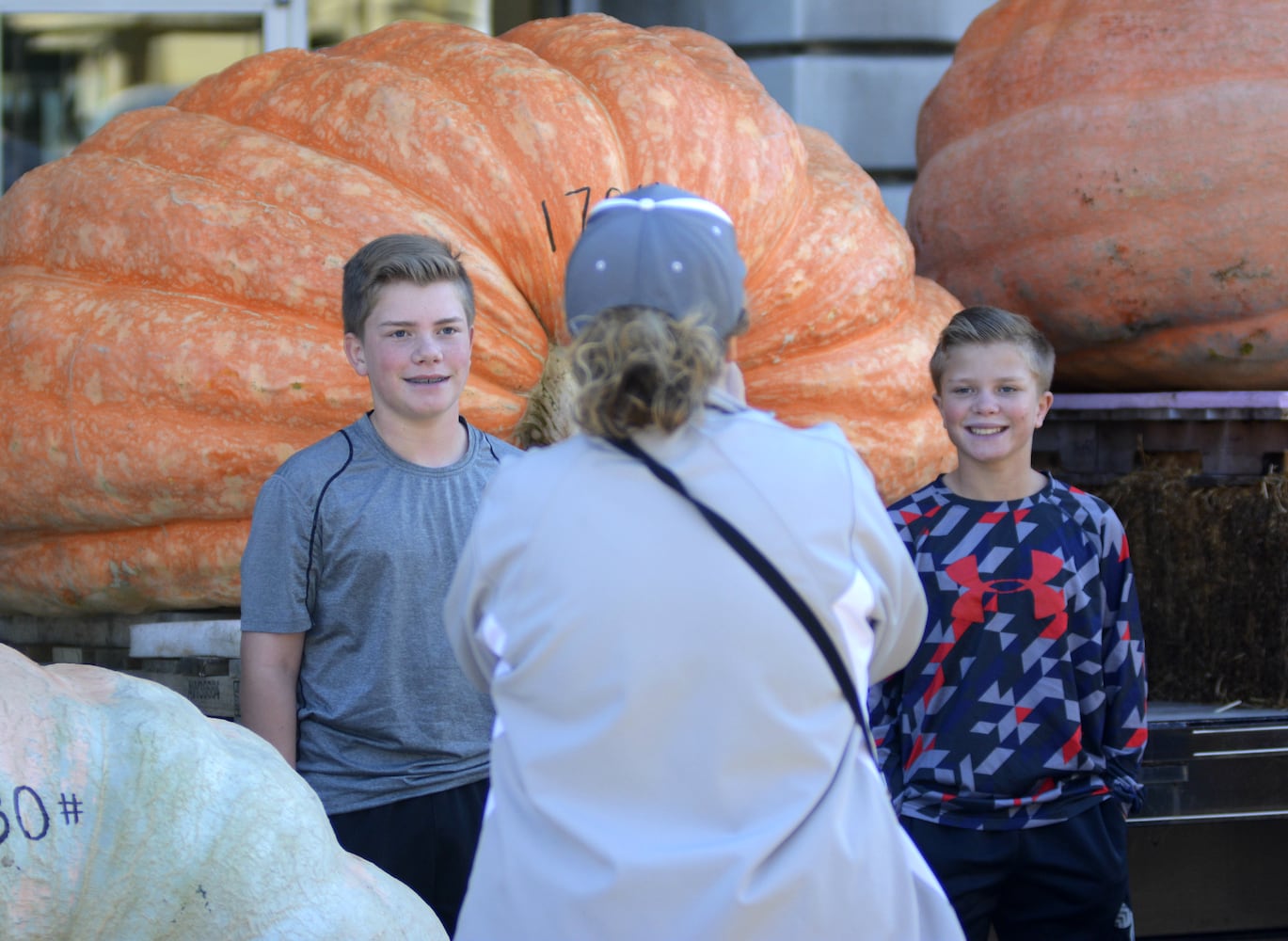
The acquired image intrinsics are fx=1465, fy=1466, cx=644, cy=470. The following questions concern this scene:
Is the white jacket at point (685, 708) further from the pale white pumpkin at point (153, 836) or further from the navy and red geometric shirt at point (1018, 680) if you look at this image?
the navy and red geometric shirt at point (1018, 680)

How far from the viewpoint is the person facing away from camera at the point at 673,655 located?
1.28m

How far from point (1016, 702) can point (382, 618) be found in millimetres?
988

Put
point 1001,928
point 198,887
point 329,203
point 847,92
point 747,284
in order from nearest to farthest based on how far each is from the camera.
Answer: point 198,887
point 1001,928
point 329,203
point 747,284
point 847,92

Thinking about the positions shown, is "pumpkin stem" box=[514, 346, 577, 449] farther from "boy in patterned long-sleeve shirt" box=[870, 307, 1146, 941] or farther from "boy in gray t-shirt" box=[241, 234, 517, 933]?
"boy in patterned long-sleeve shirt" box=[870, 307, 1146, 941]

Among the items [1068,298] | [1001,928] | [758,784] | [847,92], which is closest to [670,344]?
[758,784]

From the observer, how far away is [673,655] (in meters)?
1.28

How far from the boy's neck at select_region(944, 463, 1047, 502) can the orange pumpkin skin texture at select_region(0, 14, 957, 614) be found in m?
0.54

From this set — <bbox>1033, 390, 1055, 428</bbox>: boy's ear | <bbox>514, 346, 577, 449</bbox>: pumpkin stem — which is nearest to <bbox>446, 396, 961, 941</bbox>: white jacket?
<bbox>1033, 390, 1055, 428</bbox>: boy's ear

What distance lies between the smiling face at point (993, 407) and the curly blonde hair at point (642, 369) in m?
1.17

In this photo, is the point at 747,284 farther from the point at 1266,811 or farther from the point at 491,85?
the point at 1266,811

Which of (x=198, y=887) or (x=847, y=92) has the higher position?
(x=847, y=92)

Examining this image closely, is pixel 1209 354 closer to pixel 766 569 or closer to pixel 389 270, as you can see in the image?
pixel 389 270

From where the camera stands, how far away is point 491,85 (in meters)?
2.86

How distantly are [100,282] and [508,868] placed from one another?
1.86 meters
